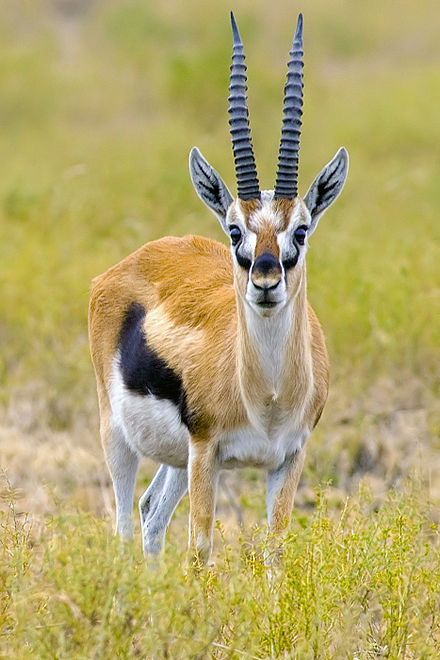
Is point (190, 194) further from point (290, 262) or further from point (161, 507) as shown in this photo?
point (290, 262)

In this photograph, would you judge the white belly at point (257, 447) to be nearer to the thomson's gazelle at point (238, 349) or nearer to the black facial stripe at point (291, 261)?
the thomson's gazelle at point (238, 349)

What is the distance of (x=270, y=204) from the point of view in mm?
4840

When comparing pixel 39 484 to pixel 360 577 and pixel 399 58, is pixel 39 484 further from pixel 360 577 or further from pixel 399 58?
pixel 399 58

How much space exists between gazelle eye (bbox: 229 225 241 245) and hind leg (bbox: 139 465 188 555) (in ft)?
5.53

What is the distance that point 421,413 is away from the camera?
8344mm

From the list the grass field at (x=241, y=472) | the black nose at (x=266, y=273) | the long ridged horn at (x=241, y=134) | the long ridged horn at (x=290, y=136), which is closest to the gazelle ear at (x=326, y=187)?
the long ridged horn at (x=290, y=136)

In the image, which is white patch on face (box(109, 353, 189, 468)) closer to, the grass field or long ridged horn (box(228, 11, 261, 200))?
the grass field

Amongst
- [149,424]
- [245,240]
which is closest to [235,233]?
[245,240]

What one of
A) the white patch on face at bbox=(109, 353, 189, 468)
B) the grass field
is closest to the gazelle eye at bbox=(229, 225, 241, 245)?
the white patch on face at bbox=(109, 353, 189, 468)

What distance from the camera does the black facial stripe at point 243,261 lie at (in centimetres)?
468

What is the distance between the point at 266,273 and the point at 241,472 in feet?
11.1

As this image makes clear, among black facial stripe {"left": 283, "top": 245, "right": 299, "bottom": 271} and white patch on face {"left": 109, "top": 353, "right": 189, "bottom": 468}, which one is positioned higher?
black facial stripe {"left": 283, "top": 245, "right": 299, "bottom": 271}

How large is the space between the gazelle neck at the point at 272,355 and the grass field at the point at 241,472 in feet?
1.92

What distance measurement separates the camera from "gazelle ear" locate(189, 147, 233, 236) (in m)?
5.11
